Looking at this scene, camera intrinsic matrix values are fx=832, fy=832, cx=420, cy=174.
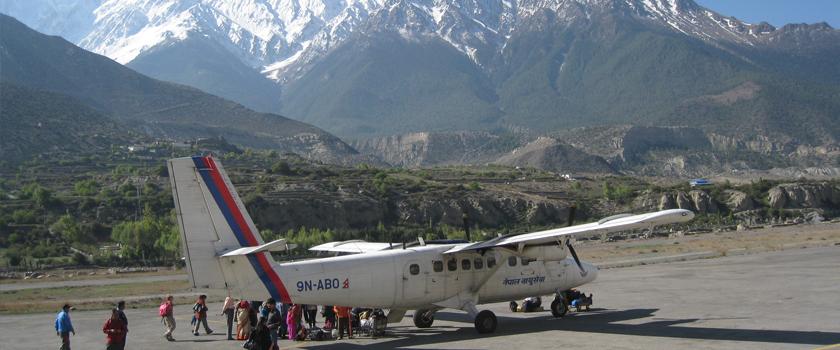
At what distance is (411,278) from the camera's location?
2586 cm

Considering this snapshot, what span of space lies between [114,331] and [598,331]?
45.3 feet

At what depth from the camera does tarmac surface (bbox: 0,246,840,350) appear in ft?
75.4

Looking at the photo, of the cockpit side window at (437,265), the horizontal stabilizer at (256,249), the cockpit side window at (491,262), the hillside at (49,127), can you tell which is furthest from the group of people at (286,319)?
the hillside at (49,127)

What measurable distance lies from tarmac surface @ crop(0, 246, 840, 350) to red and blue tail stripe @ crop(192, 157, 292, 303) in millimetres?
2211

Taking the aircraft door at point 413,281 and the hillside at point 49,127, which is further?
the hillside at point 49,127

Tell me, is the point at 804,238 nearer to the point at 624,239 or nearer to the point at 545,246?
the point at 624,239

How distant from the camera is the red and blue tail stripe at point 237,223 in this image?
2316 centimetres

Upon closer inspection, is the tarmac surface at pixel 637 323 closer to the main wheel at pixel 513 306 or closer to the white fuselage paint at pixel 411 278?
the main wheel at pixel 513 306

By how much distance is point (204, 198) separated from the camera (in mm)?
23078

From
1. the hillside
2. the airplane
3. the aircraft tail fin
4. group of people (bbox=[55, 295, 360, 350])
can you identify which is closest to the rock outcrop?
the airplane

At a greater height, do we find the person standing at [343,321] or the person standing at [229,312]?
the person standing at [229,312]

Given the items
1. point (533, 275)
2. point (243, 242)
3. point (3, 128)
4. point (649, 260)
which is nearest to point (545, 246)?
point (533, 275)

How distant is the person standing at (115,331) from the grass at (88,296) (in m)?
17.5

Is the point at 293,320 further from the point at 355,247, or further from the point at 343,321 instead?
the point at 355,247
